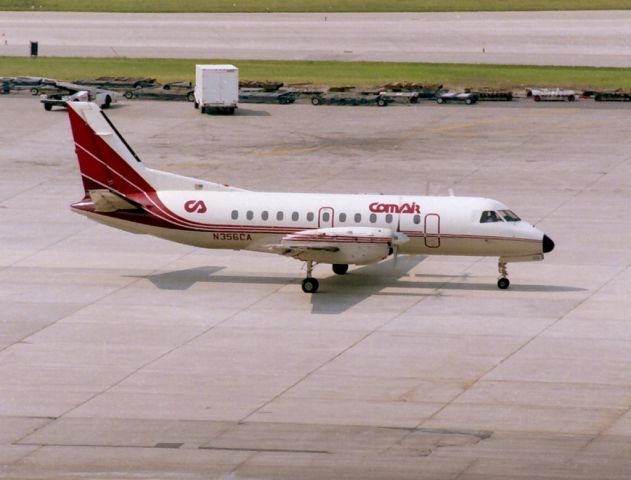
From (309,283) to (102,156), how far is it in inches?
358

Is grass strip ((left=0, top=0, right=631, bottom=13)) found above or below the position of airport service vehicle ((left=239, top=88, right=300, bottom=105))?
above

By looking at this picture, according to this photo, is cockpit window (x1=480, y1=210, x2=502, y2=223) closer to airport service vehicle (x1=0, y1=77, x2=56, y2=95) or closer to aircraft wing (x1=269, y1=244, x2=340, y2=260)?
aircraft wing (x1=269, y1=244, x2=340, y2=260)

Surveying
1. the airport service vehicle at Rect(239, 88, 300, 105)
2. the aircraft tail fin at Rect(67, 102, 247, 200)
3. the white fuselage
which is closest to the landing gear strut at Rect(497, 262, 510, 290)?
the white fuselage

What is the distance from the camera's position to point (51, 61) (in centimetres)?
10456

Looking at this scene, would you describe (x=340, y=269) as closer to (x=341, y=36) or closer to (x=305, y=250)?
(x=305, y=250)

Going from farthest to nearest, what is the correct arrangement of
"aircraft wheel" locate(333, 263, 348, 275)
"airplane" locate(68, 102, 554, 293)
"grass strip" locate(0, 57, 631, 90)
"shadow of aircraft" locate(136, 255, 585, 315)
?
"grass strip" locate(0, 57, 631, 90) → "aircraft wheel" locate(333, 263, 348, 275) → "shadow of aircraft" locate(136, 255, 585, 315) → "airplane" locate(68, 102, 554, 293)

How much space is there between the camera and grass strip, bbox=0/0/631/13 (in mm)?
128250

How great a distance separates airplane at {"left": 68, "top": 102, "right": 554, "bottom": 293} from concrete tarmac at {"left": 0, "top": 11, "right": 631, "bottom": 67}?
55.6 metres

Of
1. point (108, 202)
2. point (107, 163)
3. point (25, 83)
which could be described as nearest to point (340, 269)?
point (108, 202)

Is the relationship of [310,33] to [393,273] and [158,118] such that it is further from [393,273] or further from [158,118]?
[393,273]

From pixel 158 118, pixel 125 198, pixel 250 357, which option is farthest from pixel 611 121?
A: pixel 250 357

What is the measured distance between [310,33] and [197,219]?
68617mm

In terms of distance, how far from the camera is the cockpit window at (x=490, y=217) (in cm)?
4878

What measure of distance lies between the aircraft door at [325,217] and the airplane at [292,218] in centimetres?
4
